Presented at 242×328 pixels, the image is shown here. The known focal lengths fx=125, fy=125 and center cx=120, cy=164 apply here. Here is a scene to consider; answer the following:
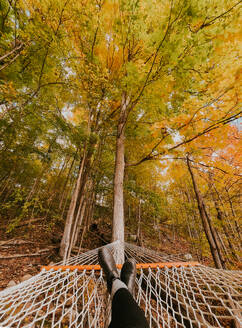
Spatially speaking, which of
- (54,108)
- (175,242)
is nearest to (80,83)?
(54,108)

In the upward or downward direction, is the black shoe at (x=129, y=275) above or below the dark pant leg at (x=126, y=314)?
above

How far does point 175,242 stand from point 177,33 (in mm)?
9536

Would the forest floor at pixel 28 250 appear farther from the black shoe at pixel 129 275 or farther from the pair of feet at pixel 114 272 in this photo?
the black shoe at pixel 129 275

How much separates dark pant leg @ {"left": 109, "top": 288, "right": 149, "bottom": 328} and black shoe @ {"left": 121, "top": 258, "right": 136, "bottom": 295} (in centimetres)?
20

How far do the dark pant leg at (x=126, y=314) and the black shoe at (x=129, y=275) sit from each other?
20 cm

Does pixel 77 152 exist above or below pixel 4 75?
below

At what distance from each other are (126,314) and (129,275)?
0.39m

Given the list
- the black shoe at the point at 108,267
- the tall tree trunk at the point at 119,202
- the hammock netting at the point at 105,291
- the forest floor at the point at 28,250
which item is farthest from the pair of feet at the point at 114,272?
the forest floor at the point at 28,250

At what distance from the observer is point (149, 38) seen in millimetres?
1904

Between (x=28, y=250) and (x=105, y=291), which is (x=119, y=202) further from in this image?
(x=28, y=250)

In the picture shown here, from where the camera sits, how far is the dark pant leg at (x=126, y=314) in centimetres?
68

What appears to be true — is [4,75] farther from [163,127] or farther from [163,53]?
[163,127]

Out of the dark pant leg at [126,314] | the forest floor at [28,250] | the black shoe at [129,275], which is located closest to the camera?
the dark pant leg at [126,314]

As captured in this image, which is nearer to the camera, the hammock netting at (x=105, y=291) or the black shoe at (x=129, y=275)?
the hammock netting at (x=105, y=291)
